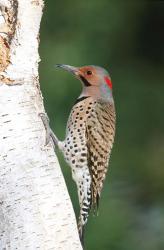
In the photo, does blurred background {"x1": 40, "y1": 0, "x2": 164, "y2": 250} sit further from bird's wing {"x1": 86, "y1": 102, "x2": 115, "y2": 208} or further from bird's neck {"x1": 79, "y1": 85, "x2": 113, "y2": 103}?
bird's wing {"x1": 86, "y1": 102, "x2": 115, "y2": 208}

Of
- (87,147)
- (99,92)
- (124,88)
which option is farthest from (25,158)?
(124,88)

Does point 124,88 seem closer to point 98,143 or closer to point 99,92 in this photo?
point 99,92

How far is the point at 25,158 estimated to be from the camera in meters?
4.47

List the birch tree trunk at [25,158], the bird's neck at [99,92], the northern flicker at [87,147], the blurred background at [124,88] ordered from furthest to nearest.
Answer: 1. the blurred background at [124,88]
2. the bird's neck at [99,92]
3. the northern flicker at [87,147]
4. the birch tree trunk at [25,158]

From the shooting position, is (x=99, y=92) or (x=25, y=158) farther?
(x=99, y=92)

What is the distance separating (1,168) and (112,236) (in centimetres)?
289

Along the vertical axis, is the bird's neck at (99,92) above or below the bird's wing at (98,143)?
above

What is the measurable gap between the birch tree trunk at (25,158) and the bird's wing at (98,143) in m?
1.38

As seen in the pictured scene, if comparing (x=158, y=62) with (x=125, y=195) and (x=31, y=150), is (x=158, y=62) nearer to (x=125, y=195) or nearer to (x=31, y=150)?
(x=125, y=195)

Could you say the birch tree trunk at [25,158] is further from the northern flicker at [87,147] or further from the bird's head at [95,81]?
the bird's head at [95,81]

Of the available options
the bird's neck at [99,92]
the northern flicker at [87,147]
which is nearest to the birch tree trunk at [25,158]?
the northern flicker at [87,147]

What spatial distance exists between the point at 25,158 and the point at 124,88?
4.36 m

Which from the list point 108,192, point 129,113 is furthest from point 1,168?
point 129,113

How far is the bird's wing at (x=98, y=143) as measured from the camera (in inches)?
240
